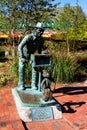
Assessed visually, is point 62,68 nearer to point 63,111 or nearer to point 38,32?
point 38,32

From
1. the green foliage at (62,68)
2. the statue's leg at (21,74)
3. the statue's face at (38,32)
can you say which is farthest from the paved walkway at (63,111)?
the statue's face at (38,32)

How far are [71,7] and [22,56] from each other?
37.2ft

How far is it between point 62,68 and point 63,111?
9.66ft

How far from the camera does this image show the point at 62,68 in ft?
31.4

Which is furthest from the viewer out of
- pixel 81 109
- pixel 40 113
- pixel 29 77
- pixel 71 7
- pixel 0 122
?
pixel 71 7

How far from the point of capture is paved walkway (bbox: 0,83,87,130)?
19.7 feet

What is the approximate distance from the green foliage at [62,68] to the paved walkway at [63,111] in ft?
3.05

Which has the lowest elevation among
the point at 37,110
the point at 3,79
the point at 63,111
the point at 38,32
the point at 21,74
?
the point at 63,111

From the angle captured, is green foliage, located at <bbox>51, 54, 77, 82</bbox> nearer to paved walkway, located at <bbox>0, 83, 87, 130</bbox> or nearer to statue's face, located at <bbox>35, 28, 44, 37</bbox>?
paved walkway, located at <bbox>0, 83, 87, 130</bbox>

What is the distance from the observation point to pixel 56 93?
816 cm

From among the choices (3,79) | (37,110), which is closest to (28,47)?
(37,110)

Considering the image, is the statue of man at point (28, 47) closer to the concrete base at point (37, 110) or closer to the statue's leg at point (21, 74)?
the statue's leg at point (21, 74)

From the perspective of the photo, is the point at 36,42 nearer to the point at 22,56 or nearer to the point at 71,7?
the point at 22,56

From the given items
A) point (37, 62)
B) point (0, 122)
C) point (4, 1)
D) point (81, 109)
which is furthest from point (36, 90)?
point (4, 1)
